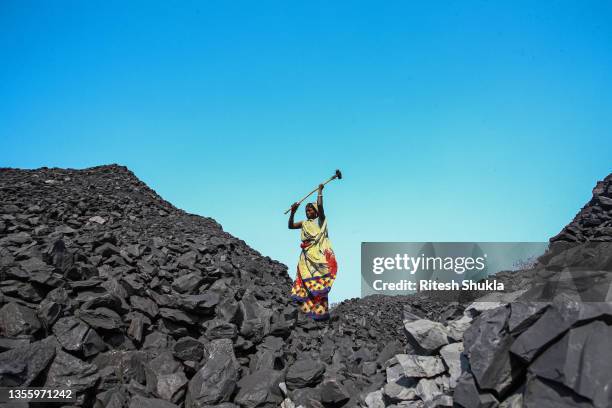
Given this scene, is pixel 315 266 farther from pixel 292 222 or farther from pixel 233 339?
pixel 233 339

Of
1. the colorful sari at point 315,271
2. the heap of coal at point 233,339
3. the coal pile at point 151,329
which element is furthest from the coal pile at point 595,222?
the colorful sari at point 315,271

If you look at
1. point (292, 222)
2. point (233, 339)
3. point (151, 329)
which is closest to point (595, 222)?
point (292, 222)

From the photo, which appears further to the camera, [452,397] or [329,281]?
[329,281]

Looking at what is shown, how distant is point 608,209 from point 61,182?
17435 millimetres

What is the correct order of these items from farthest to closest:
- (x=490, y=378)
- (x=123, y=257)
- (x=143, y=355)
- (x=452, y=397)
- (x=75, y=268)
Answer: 1. (x=123, y=257)
2. (x=75, y=268)
3. (x=143, y=355)
4. (x=452, y=397)
5. (x=490, y=378)

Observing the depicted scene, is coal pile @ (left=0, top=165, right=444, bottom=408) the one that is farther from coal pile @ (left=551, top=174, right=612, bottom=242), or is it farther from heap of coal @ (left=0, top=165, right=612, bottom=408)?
coal pile @ (left=551, top=174, right=612, bottom=242)

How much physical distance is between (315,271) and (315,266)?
5.2 inches

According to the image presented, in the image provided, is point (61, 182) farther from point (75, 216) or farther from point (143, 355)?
point (143, 355)

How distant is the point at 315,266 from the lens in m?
11.1

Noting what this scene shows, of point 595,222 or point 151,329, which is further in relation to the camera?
point 595,222

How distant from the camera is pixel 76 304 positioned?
21.2 feet

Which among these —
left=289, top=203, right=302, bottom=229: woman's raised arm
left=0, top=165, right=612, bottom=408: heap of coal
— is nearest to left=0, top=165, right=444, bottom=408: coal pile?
left=0, top=165, right=612, bottom=408: heap of coal

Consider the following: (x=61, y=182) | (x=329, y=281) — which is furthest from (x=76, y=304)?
(x=61, y=182)

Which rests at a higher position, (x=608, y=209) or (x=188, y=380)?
(x=608, y=209)
